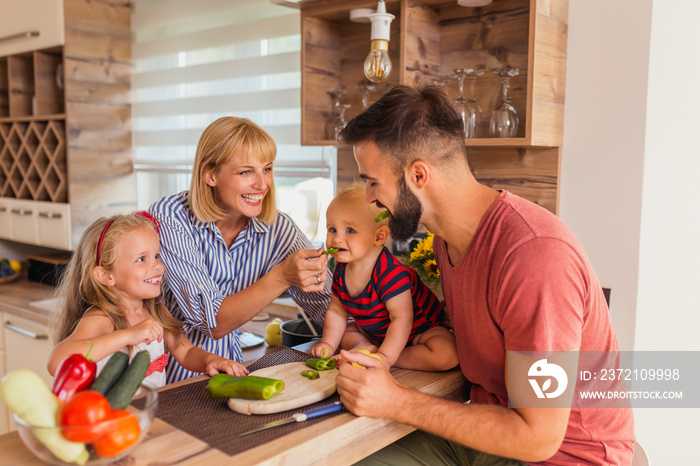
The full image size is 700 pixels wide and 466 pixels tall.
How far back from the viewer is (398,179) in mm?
1392

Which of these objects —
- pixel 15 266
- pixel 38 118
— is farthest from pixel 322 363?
pixel 15 266

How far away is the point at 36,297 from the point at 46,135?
97 cm

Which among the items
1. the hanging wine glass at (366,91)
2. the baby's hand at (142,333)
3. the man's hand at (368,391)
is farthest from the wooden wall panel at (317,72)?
the man's hand at (368,391)

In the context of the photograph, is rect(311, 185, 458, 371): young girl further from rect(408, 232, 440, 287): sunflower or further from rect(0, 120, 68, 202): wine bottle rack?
rect(0, 120, 68, 202): wine bottle rack

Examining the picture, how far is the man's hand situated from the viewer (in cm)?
117

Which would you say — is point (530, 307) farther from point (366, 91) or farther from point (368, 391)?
point (366, 91)

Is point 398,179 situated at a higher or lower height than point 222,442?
higher

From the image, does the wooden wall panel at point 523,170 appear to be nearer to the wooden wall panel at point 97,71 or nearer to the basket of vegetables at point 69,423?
the basket of vegetables at point 69,423

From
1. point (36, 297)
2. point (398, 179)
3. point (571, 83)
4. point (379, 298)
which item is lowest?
point (36, 297)

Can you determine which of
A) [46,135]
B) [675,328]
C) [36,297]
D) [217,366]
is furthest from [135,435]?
[46,135]

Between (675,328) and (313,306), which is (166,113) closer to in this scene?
(313,306)

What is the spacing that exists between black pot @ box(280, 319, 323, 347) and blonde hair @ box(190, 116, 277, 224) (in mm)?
423

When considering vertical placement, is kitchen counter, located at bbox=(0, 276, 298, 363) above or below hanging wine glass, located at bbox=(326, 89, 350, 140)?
below

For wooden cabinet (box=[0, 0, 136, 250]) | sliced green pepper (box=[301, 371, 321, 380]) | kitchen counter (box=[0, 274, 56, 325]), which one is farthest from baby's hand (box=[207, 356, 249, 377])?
wooden cabinet (box=[0, 0, 136, 250])
